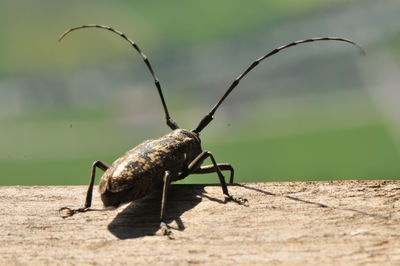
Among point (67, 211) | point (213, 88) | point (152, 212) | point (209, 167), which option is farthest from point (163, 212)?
point (213, 88)

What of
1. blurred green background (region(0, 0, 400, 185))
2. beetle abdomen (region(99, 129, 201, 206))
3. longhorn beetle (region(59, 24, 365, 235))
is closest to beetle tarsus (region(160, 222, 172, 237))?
longhorn beetle (region(59, 24, 365, 235))

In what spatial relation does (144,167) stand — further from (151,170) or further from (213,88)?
(213,88)

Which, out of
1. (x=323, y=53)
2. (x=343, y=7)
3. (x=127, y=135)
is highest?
(x=343, y=7)

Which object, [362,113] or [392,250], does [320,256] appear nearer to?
[392,250]

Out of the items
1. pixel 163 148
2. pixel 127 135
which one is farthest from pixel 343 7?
pixel 163 148

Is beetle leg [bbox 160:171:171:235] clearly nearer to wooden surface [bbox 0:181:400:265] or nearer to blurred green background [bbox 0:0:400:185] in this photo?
wooden surface [bbox 0:181:400:265]

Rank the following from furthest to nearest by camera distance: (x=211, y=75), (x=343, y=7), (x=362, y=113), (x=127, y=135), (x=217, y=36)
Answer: (x=343, y=7), (x=217, y=36), (x=211, y=75), (x=362, y=113), (x=127, y=135)

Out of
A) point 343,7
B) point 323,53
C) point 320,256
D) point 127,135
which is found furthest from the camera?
point 343,7
